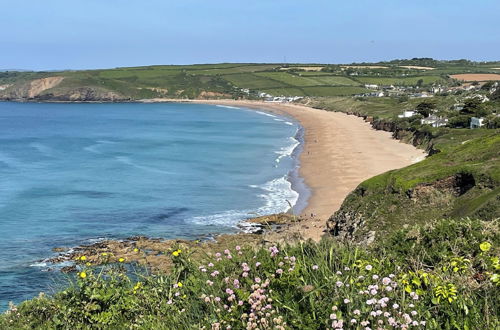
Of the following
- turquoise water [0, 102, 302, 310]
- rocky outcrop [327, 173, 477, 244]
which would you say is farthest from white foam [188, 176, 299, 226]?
rocky outcrop [327, 173, 477, 244]

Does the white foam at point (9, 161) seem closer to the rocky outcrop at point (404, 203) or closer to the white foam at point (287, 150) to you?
the white foam at point (287, 150)

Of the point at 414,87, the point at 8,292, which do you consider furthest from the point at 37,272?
the point at 414,87

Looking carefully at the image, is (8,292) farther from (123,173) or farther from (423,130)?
(423,130)

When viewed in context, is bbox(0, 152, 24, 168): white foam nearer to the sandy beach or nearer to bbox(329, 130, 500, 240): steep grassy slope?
the sandy beach

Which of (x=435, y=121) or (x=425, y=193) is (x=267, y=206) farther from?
(x=435, y=121)

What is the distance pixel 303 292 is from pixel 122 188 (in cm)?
4327

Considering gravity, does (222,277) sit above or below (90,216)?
above

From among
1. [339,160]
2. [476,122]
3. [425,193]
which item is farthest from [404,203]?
[476,122]

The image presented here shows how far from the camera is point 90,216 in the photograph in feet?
120

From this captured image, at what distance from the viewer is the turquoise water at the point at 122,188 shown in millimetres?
30781

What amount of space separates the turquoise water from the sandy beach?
261 centimetres

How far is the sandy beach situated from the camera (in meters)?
37.5

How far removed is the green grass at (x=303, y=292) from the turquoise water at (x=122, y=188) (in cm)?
214

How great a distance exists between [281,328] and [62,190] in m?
44.9
